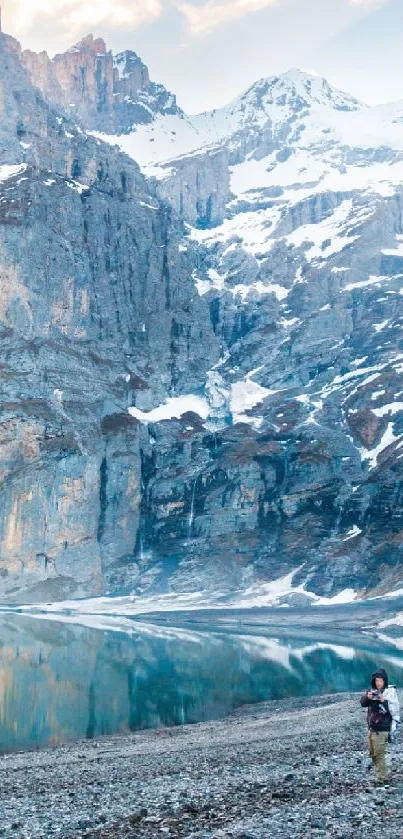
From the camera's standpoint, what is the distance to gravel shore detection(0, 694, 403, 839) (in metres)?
23.3

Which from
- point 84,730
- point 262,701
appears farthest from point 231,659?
point 84,730

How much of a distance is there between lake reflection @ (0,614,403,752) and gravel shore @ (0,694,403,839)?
10.6 meters

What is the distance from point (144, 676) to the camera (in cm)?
9119

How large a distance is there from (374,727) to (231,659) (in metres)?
87.7

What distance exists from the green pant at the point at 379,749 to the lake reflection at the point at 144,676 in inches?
1327

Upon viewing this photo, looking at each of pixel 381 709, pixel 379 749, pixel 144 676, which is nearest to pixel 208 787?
pixel 379 749

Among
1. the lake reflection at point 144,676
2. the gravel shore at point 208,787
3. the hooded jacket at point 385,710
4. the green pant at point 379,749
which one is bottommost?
the lake reflection at point 144,676

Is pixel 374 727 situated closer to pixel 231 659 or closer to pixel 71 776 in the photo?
pixel 71 776

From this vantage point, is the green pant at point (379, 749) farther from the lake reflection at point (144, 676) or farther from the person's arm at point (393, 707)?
the lake reflection at point (144, 676)

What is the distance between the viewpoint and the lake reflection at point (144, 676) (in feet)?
217

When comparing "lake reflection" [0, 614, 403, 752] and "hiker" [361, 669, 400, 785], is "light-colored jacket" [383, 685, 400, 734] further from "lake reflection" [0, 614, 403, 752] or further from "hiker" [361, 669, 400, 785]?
"lake reflection" [0, 614, 403, 752]

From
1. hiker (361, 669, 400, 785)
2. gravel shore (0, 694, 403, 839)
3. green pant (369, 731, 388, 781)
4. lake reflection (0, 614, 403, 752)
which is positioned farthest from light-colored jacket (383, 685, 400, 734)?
lake reflection (0, 614, 403, 752)

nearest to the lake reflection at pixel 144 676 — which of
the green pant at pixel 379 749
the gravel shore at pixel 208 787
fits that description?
the gravel shore at pixel 208 787

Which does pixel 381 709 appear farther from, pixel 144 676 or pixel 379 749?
pixel 144 676
